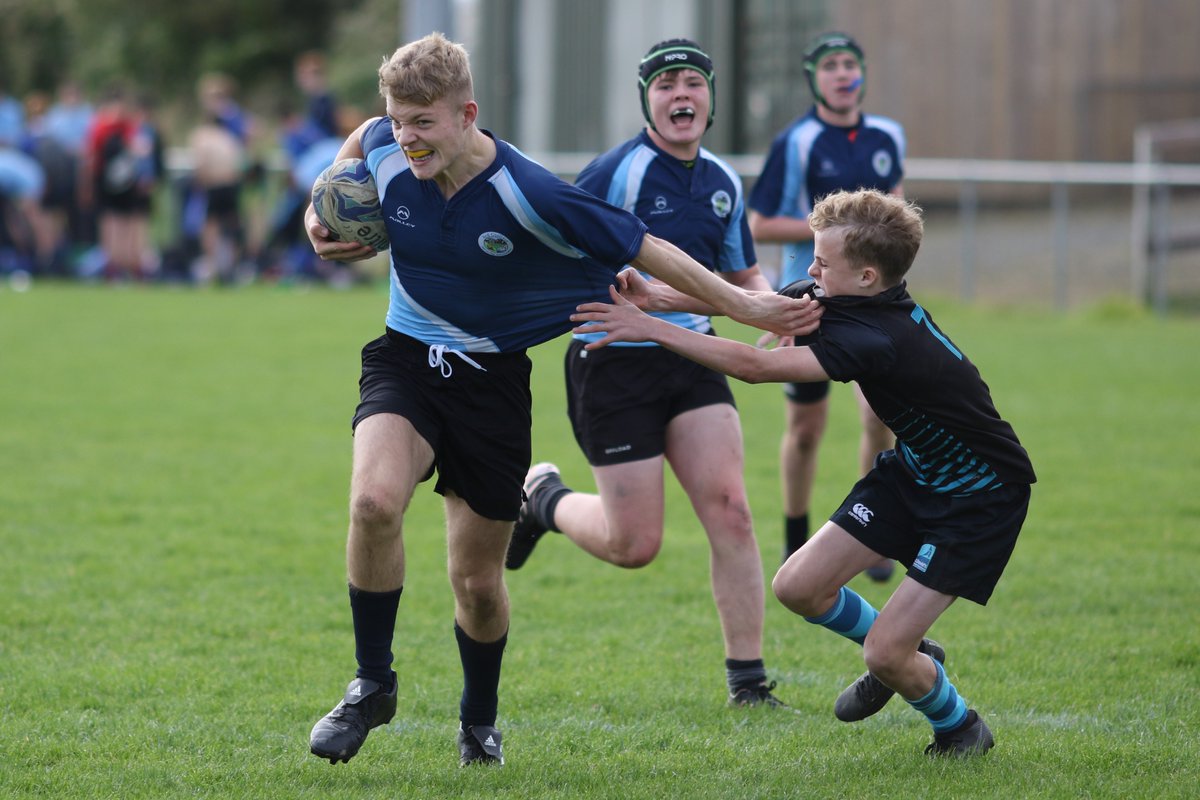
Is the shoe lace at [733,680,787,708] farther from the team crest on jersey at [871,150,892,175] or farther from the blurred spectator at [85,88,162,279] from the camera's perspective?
the blurred spectator at [85,88,162,279]

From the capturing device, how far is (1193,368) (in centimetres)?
1395

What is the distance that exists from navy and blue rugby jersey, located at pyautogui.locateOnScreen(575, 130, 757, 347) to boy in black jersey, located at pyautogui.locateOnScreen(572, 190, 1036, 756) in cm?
94

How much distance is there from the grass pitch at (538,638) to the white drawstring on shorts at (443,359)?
1243mm

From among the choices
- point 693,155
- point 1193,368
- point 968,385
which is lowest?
point 1193,368

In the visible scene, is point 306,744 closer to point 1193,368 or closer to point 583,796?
point 583,796

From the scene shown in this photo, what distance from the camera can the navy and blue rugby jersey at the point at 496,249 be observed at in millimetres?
4570

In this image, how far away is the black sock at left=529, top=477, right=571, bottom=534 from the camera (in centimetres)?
654

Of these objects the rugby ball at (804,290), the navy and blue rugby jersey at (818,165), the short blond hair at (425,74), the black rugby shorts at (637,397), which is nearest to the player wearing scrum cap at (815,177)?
the navy and blue rugby jersey at (818,165)

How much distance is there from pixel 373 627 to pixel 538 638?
1.81m

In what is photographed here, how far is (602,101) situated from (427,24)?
4.96 metres

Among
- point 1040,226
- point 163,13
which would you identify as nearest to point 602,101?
point 1040,226

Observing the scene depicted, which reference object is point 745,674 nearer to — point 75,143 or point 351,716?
point 351,716

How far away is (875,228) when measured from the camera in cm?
461

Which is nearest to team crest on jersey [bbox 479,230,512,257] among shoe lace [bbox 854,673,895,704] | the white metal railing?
shoe lace [bbox 854,673,895,704]
